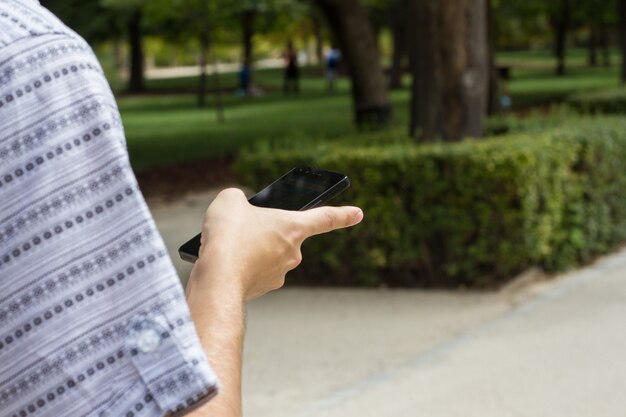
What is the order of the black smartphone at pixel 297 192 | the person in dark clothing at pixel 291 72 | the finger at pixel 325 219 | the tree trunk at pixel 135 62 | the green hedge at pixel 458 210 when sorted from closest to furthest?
the finger at pixel 325 219 < the black smartphone at pixel 297 192 < the green hedge at pixel 458 210 < the person in dark clothing at pixel 291 72 < the tree trunk at pixel 135 62

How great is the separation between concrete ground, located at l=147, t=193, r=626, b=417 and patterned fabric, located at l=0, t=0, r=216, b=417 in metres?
4.42

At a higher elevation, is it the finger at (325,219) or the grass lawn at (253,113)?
the finger at (325,219)

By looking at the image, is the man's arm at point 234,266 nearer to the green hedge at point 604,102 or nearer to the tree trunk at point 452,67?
the tree trunk at point 452,67

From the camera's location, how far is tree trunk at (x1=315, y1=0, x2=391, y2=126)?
16.6m

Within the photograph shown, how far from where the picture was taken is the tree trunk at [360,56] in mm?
16625

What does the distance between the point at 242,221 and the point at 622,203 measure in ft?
28.4

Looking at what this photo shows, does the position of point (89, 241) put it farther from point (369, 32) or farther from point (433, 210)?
point (369, 32)

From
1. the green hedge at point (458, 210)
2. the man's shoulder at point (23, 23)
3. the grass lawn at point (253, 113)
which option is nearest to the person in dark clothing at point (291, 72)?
the grass lawn at point (253, 113)

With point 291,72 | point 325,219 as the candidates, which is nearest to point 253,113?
point 291,72

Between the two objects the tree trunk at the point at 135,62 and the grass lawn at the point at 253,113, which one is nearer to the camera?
the grass lawn at the point at 253,113

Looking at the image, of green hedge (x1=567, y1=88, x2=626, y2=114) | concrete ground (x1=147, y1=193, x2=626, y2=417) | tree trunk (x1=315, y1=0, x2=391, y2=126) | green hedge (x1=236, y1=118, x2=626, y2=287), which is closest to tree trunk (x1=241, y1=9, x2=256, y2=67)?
green hedge (x1=567, y1=88, x2=626, y2=114)

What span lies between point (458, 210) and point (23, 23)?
711 centimetres

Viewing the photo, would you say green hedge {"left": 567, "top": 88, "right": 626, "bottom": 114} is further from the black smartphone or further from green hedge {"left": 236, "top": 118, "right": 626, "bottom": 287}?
the black smartphone

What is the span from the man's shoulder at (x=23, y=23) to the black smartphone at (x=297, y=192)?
0.47m
